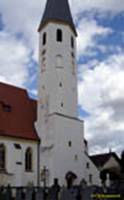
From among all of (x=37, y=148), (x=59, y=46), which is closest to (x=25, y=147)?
(x=37, y=148)

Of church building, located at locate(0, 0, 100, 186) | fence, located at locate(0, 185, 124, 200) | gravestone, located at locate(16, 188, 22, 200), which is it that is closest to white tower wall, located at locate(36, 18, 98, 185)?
church building, located at locate(0, 0, 100, 186)

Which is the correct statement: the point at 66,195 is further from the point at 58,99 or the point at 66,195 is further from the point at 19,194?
the point at 58,99

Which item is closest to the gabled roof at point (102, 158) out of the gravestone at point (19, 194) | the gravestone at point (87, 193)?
the gravestone at point (19, 194)

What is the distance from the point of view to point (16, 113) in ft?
141

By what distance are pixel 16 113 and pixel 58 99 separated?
16.0 feet

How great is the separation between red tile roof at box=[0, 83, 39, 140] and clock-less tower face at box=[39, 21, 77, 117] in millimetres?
2298

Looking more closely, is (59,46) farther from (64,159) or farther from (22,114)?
(64,159)

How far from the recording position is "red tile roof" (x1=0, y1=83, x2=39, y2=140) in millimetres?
40469

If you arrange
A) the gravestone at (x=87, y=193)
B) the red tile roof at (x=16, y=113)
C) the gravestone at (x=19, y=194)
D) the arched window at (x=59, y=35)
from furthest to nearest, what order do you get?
the arched window at (x=59, y=35)
the red tile roof at (x=16, y=113)
the gravestone at (x=19, y=194)
the gravestone at (x=87, y=193)

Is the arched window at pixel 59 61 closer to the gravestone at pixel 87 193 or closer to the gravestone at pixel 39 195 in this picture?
the gravestone at pixel 39 195

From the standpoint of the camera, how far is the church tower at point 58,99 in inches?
1582

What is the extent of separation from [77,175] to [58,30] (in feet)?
53.9

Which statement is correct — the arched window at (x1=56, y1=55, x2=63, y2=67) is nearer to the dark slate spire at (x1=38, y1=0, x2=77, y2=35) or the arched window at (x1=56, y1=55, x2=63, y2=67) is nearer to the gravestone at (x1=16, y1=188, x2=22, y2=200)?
the dark slate spire at (x1=38, y1=0, x2=77, y2=35)

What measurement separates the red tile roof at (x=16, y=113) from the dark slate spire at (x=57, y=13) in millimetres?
8362
